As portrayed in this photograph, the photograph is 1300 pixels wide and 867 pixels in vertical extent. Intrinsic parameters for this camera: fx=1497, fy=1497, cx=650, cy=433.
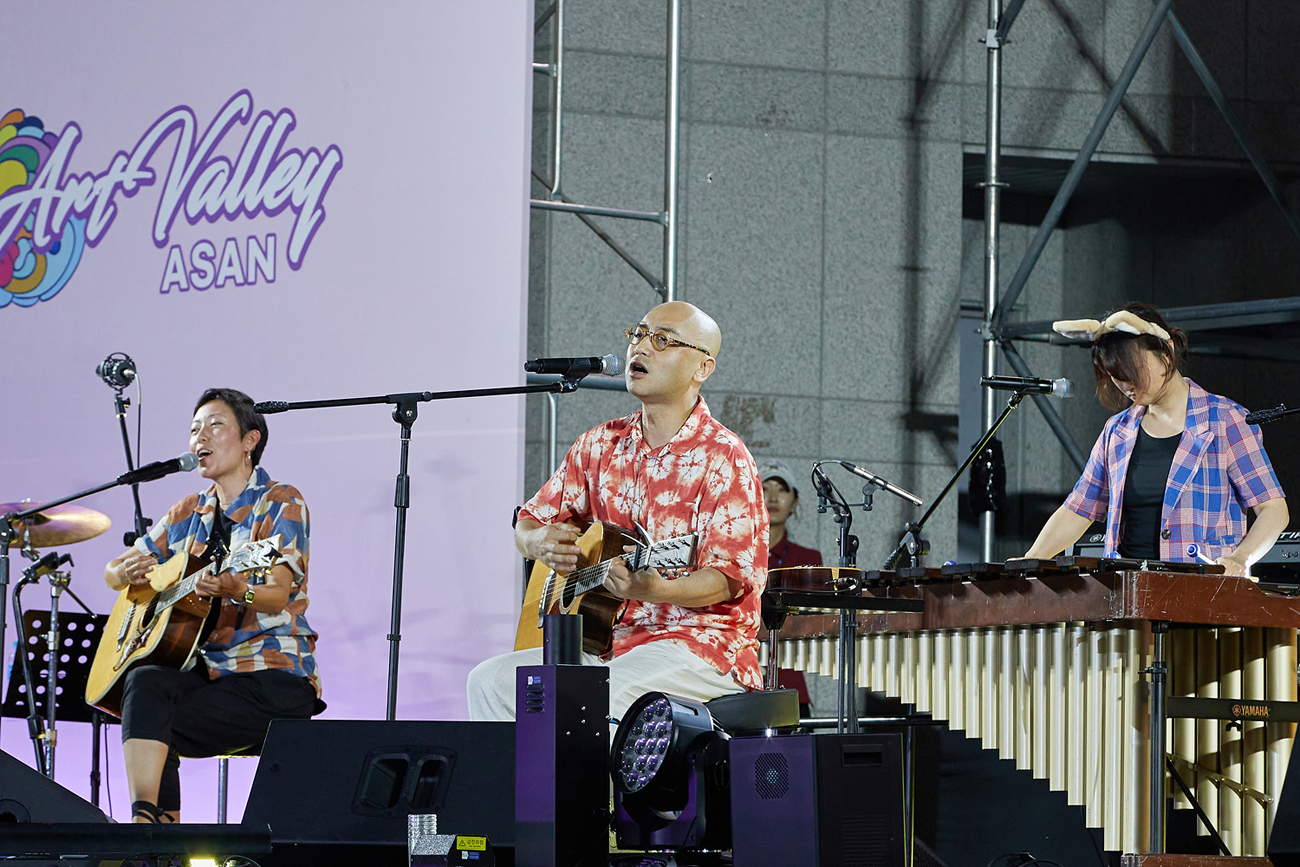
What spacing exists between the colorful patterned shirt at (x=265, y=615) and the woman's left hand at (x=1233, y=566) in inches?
108

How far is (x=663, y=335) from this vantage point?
407 centimetres

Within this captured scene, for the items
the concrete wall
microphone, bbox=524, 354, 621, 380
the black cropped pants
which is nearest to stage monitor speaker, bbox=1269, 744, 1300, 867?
microphone, bbox=524, 354, 621, 380

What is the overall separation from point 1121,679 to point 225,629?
8.96ft

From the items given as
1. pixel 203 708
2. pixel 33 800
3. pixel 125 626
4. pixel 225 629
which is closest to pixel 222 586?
pixel 225 629

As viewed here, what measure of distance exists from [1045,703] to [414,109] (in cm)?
324

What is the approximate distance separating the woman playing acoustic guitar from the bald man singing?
3.10 ft

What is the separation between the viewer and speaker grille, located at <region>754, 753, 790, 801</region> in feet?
10.1

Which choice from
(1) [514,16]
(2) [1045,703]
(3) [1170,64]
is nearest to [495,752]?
(2) [1045,703]

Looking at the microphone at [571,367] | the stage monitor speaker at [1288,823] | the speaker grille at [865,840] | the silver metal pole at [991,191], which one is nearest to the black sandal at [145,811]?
the microphone at [571,367]

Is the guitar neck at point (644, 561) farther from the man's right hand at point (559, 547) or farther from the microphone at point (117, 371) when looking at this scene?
the microphone at point (117, 371)

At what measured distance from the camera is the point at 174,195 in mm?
6129

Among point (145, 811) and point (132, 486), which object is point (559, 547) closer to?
point (145, 811)

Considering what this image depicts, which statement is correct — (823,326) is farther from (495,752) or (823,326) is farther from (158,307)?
(495,752)

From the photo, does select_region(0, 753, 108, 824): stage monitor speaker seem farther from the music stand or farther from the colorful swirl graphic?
the colorful swirl graphic
